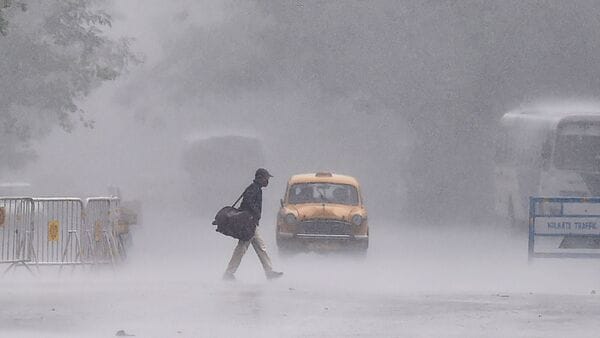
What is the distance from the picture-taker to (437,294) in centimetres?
2186

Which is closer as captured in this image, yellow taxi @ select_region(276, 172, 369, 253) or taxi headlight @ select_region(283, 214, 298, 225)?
yellow taxi @ select_region(276, 172, 369, 253)

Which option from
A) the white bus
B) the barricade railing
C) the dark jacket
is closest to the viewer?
the dark jacket

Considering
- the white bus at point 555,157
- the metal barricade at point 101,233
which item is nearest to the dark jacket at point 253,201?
the metal barricade at point 101,233

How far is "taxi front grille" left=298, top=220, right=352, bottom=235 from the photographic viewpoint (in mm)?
29062

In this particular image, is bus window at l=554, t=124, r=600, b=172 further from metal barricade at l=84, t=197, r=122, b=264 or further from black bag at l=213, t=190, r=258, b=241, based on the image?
black bag at l=213, t=190, r=258, b=241

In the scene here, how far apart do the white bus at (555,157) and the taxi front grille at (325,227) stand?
7.08 meters

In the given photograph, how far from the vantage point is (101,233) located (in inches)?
1071

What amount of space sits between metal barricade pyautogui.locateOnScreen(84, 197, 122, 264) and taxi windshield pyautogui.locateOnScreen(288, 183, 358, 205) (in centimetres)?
433

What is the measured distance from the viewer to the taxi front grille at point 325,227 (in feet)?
95.3

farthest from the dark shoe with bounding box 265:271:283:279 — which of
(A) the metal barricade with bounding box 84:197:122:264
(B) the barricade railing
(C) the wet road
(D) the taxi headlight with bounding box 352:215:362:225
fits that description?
(D) the taxi headlight with bounding box 352:215:362:225

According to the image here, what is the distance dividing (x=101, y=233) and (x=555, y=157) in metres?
11.6

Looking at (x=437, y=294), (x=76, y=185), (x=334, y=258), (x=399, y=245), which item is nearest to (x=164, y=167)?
(x=76, y=185)

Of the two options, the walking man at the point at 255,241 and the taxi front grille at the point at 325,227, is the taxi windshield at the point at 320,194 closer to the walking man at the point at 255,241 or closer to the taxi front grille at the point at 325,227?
the taxi front grille at the point at 325,227

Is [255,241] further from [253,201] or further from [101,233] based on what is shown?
[101,233]
